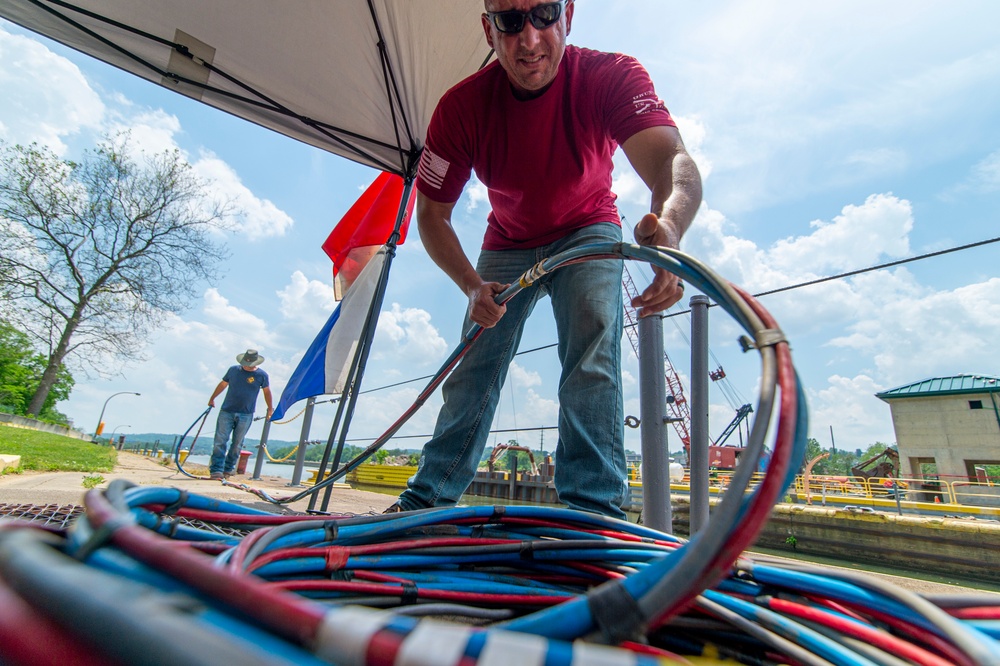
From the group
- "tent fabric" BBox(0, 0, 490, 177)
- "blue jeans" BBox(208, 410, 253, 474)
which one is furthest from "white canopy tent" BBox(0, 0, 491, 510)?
"blue jeans" BBox(208, 410, 253, 474)

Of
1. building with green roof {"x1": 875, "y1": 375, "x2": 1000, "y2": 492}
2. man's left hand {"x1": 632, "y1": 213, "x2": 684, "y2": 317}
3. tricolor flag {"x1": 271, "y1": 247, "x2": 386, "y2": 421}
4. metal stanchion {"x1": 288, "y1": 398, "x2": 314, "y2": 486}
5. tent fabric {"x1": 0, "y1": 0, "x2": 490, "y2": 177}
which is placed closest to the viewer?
man's left hand {"x1": 632, "y1": 213, "x2": 684, "y2": 317}

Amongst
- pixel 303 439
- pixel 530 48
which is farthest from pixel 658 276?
pixel 303 439

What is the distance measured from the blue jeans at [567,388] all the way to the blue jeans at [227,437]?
4.28 metres

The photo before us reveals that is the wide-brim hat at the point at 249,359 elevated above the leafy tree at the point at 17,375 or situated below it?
below

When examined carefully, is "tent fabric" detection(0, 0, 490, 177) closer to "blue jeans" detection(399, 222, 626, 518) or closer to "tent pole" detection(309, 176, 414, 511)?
"tent pole" detection(309, 176, 414, 511)

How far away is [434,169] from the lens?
1665 mm

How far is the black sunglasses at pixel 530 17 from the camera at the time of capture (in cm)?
131

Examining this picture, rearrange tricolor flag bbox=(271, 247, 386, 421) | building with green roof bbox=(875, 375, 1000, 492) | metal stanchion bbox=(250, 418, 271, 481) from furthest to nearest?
building with green roof bbox=(875, 375, 1000, 492)
metal stanchion bbox=(250, 418, 271, 481)
tricolor flag bbox=(271, 247, 386, 421)

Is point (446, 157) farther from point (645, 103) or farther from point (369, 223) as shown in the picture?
point (369, 223)

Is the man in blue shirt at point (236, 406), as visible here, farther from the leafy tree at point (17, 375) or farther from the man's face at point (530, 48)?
the leafy tree at point (17, 375)

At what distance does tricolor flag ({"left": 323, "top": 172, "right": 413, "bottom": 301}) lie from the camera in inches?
122

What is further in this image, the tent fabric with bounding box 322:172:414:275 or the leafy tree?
the leafy tree

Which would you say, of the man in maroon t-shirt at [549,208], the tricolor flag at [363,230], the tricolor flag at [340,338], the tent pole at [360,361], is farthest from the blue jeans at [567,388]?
the tricolor flag at [363,230]

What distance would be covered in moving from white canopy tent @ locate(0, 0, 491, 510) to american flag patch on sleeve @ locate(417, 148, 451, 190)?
886mm
